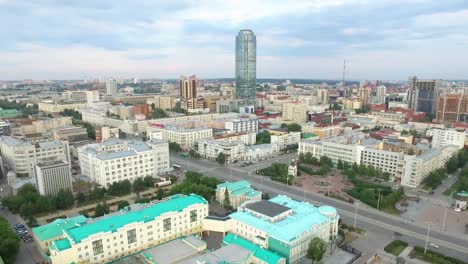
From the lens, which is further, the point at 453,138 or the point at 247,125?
the point at 247,125

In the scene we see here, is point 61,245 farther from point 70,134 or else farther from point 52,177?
point 70,134

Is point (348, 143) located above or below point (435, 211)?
above

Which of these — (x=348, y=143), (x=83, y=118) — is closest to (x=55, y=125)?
(x=83, y=118)

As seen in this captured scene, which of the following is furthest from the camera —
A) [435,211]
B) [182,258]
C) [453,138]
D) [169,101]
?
[169,101]

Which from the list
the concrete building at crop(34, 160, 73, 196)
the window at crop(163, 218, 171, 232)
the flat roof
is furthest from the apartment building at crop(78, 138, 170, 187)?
the flat roof

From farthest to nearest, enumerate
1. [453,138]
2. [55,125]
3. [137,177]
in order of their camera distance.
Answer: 1. [55,125]
2. [453,138]
3. [137,177]

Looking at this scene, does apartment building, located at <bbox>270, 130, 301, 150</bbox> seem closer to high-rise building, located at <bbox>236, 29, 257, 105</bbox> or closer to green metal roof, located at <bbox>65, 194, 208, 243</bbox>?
green metal roof, located at <bbox>65, 194, 208, 243</bbox>

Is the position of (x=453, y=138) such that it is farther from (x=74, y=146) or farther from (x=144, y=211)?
(x=74, y=146)

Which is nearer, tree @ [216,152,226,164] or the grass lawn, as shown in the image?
the grass lawn
